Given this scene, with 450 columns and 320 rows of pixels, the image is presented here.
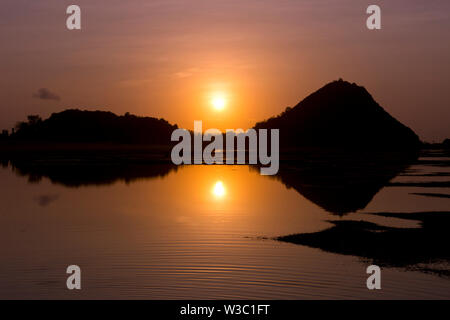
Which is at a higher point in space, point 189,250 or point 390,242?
point 390,242

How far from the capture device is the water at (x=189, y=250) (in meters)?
14.9

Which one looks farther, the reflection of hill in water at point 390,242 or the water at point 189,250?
the reflection of hill in water at point 390,242

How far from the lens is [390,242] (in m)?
20.7

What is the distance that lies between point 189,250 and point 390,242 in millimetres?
6759

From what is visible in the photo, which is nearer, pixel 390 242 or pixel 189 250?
pixel 189 250

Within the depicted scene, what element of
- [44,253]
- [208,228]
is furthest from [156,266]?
[208,228]

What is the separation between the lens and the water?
14938mm

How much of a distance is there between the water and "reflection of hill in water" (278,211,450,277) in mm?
494

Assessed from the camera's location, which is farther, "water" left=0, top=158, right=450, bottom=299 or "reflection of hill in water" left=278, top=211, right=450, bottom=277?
"reflection of hill in water" left=278, top=211, right=450, bottom=277

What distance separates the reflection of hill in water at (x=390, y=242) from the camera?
1773 centimetres

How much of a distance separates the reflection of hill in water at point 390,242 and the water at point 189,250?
494mm
